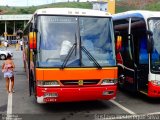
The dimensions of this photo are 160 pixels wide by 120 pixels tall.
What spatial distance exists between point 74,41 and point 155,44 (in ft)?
8.95

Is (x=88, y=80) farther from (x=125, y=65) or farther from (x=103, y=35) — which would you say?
(x=125, y=65)

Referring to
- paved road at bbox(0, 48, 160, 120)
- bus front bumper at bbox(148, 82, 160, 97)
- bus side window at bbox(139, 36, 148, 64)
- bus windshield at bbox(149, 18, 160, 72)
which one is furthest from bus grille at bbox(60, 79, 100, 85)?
bus side window at bbox(139, 36, 148, 64)

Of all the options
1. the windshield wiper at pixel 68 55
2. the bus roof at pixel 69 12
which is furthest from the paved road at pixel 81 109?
the bus roof at pixel 69 12

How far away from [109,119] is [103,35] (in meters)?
2.40

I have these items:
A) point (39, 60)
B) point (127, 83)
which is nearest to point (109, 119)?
point (39, 60)

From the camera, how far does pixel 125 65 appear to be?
525 inches

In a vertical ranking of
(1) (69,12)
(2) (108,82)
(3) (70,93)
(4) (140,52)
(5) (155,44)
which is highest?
(1) (69,12)

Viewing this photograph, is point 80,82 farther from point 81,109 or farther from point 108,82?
point 81,109

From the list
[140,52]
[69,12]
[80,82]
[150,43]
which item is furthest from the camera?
[140,52]

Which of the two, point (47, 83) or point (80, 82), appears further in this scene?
point (80, 82)

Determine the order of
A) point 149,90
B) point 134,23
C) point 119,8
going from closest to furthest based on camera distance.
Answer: point 149,90
point 134,23
point 119,8

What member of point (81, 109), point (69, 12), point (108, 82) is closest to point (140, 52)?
point (108, 82)

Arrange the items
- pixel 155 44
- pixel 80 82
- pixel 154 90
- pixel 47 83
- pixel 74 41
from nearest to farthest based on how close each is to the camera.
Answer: pixel 47 83 → pixel 80 82 → pixel 74 41 → pixel 154 90 → pixel 155 44

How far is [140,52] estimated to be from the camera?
12320 mm
